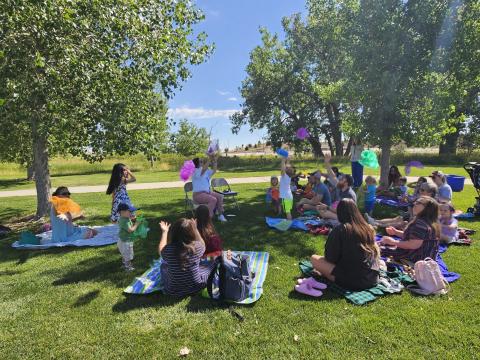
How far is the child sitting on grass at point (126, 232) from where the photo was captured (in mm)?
5762

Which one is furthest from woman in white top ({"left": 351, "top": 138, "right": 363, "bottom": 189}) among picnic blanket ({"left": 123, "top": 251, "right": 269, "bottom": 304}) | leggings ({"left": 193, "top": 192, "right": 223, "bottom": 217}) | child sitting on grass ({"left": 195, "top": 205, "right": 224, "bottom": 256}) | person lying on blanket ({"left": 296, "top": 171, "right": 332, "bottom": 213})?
child sitting on grass ({"left": 195, "top": 205, "right": 224, "bottom": 256})

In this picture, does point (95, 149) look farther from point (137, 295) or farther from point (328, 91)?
point (328, 91)

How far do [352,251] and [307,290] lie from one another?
87cm

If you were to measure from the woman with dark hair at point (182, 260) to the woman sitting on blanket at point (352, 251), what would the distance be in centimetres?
189

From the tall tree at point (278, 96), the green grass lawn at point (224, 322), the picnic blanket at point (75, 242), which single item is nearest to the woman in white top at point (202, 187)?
the picnic blanket at point (75, 242)

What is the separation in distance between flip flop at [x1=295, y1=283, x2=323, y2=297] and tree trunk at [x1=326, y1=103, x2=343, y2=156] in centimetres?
3436

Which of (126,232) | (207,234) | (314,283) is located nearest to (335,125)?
(207,234)

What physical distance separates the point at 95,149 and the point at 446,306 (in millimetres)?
8865

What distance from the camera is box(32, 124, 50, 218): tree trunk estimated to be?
33.1 ft

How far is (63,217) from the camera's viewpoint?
7891 mm

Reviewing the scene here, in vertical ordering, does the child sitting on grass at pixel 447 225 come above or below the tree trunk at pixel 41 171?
below

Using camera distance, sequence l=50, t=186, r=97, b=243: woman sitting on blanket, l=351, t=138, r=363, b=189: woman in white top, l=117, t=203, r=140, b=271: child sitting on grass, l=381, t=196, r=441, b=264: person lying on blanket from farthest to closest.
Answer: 1. l=351, t=138, r=363, b=189: woman in white top
2. l=50, t=186, r=97, b=243: woman sitting on blanket
3. l=117, t=203, r=140, b=271: child sitting on grass
4. l=381, t=196, r=441, b=264: person lying on blanket

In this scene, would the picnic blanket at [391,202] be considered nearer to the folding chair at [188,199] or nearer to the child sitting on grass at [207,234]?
the folding chair at [188,199]

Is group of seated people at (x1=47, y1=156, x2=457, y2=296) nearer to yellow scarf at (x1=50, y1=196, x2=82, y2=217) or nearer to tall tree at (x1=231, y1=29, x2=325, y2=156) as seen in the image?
yellow scarf at (x1=50, y1=196, x2=82, y2=217)
